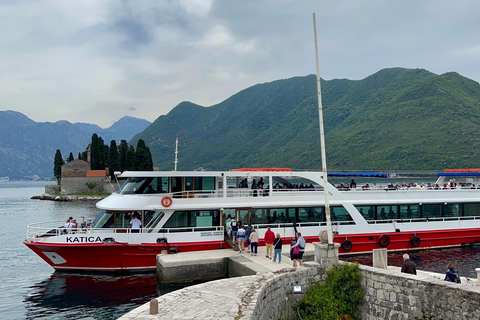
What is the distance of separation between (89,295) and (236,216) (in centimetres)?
816

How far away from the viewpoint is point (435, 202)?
2573cm

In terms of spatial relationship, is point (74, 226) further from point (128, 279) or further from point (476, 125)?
point (476, 125)

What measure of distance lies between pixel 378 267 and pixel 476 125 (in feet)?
387

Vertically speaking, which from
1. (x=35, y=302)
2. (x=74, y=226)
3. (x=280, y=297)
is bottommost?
(x=35, y=302)

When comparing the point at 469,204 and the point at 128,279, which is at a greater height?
the point at 469,204

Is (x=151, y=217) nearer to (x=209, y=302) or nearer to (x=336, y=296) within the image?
(x=209, y=302)

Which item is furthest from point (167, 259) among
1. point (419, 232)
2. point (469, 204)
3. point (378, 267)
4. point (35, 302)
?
point (469, 204)

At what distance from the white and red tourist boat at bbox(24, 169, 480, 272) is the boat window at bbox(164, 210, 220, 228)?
0.17ft

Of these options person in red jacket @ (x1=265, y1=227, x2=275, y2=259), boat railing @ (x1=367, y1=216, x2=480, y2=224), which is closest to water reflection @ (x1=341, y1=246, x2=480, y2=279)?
boat railing @ (x1=367, y1=216, x2=480, y2=224)

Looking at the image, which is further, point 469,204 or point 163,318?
point 469,204

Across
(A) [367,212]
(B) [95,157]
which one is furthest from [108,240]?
(B) [95,157]

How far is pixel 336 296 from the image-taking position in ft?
38.9

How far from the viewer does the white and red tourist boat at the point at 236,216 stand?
19344 millimetres

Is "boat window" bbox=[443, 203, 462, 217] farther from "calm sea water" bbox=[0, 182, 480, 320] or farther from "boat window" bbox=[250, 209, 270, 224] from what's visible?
"boat window" bbox=[250, 209, 270, 224]
